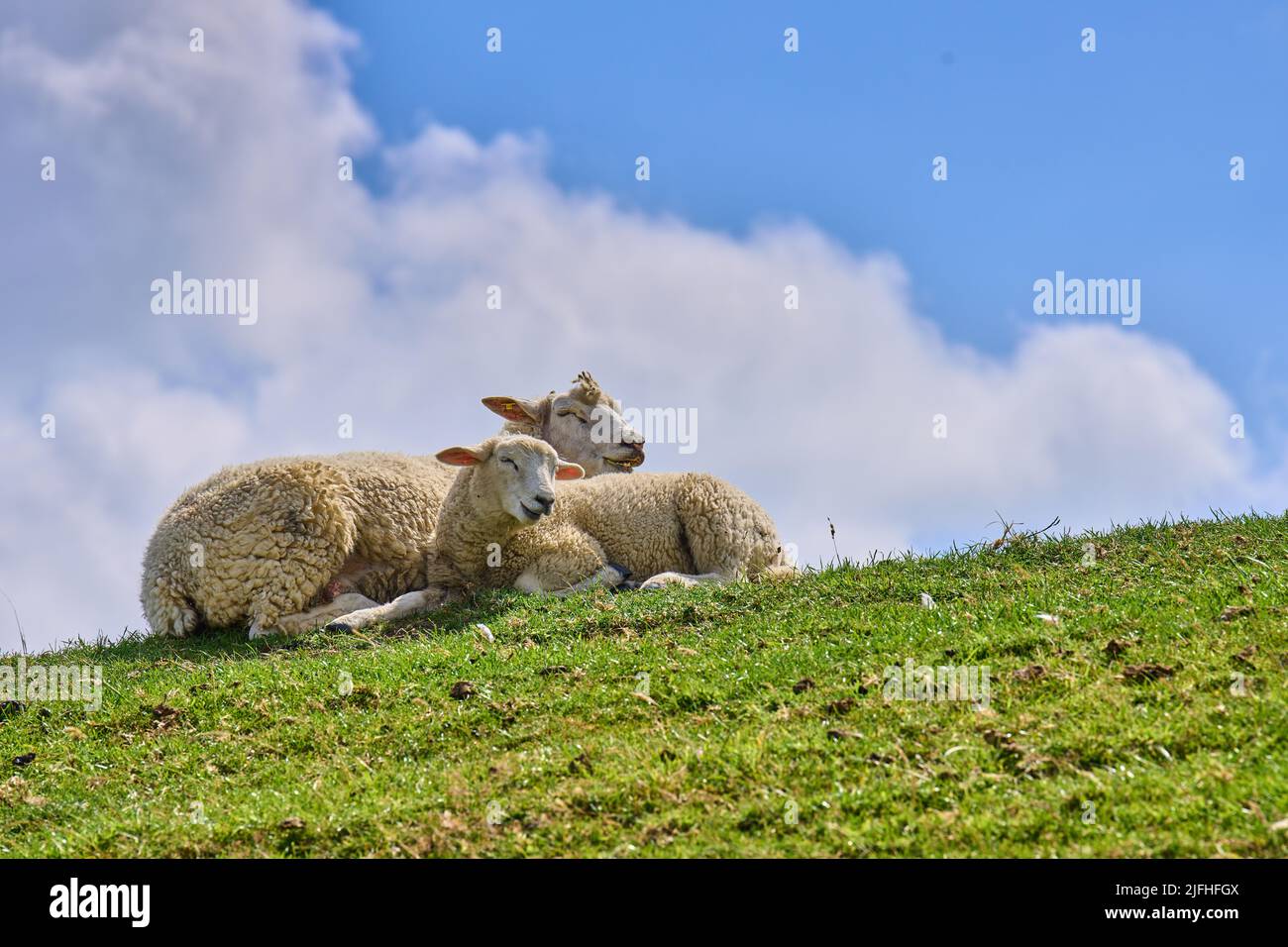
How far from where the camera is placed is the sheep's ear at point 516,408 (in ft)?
58.7

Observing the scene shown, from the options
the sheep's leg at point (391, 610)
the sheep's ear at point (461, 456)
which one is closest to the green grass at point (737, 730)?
the sheep's leg at point (391, 610)

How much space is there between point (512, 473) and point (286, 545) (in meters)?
2.49

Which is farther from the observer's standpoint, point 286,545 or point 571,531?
point 571,531

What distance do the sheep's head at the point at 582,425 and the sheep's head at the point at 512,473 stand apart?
3.70 meters

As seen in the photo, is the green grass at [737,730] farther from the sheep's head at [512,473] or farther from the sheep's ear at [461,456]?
the sheep's ear at [461,456]

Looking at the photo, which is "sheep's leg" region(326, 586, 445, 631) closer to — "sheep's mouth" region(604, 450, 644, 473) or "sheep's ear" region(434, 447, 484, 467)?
"sheep's ear" region(434, 447, 484, 467)

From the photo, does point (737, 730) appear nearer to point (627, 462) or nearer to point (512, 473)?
point (512, 473)

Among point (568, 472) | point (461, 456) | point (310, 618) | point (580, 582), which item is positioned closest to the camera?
point (310, 618)

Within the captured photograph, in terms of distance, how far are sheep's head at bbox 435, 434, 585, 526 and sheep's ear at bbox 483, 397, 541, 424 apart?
4.05 m

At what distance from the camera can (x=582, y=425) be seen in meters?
18.0

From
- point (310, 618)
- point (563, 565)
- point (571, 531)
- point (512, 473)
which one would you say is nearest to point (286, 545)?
point (310, 618)

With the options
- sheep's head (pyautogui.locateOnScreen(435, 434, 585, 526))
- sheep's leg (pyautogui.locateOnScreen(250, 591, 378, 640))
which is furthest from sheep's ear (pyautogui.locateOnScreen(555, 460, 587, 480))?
sheep's leg (pyautogui.locateOnScreen(250, 591, 378, 640))

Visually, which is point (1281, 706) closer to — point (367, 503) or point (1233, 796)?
point (1233, 796)
